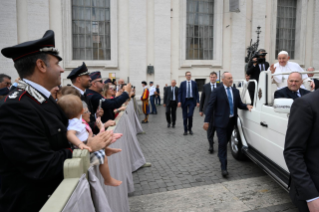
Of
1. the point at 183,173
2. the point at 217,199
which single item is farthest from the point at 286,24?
the point at 217,199

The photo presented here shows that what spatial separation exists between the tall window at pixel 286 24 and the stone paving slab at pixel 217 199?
20348 mm

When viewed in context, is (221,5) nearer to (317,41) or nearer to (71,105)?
(317,41)

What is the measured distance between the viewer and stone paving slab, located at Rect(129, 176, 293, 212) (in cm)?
368

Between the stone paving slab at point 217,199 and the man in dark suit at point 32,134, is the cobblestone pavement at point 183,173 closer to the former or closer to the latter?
the stone paving slab at point 217,199

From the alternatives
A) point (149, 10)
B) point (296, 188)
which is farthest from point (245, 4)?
point (296, 188)

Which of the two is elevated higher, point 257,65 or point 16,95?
point 257,65

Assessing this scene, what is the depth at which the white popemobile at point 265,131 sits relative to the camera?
11.9ft

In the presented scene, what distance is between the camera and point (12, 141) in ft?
4.97

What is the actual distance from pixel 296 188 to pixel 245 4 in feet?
66.2

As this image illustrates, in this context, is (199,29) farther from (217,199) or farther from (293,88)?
(217,199)

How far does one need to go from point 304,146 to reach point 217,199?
239 cm

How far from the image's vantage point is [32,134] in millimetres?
1580

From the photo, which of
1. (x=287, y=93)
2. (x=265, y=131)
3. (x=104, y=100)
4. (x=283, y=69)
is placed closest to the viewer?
(x=287, y=93)

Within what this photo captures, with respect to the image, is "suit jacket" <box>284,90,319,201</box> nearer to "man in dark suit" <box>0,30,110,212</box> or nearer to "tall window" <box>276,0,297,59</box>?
"man in dark suit" <box>0,30,110,212</box>
